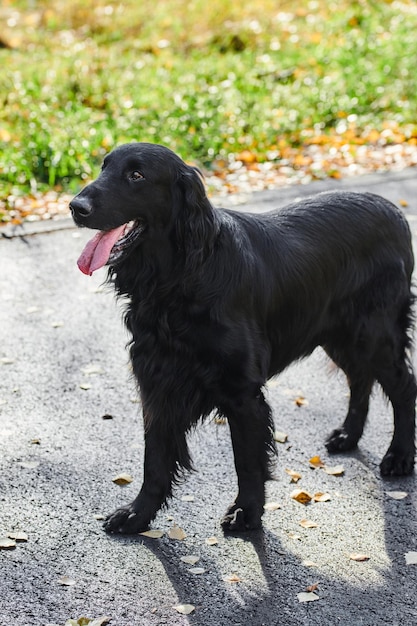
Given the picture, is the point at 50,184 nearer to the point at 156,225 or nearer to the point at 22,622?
the point at 156,225

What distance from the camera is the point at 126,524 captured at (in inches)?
158

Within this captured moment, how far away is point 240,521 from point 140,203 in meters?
1.49

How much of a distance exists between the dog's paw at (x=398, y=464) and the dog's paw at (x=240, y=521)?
0.82 metres

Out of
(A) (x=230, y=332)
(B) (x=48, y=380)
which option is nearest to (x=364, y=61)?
(B) (x=48, y=380)

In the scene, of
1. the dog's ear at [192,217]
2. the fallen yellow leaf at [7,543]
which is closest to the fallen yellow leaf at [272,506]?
the fallen yellow leaf at [7,543]

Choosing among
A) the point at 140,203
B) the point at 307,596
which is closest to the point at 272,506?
the point at 307,596

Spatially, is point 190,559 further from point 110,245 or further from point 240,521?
point 110,245

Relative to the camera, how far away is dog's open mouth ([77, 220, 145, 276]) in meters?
3.54

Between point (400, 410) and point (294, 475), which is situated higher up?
point (400, 410)

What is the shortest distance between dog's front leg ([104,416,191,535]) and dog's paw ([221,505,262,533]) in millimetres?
290

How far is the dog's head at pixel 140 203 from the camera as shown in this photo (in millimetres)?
3494

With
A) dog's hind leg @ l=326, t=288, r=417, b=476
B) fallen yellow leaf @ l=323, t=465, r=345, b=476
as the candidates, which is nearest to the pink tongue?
dog's hind leg @ l=326, t=288, r=417, b=476

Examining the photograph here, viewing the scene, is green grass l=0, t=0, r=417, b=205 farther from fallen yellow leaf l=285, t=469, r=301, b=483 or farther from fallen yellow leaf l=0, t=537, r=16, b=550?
fallen yellow leaf l=0, t=537, r=16, b=550

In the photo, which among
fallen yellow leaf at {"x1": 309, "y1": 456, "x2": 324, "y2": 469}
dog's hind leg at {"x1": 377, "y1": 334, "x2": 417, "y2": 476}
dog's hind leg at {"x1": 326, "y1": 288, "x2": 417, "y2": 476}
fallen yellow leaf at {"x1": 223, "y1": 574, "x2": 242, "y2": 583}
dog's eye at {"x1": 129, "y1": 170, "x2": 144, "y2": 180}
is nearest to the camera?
dog's eye at {"x1": 129, "y1": 170, "x2": 144, "y2": 180}
